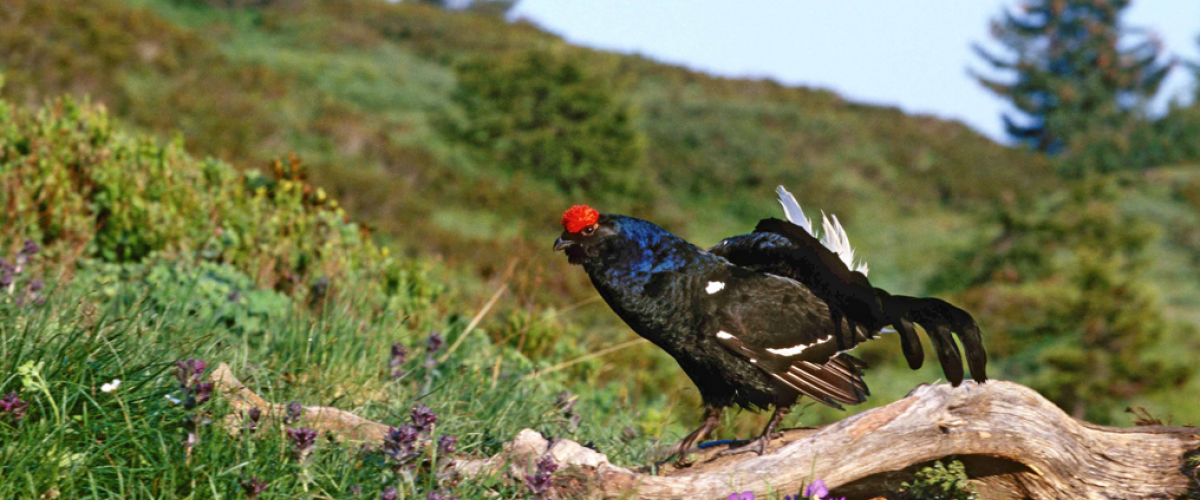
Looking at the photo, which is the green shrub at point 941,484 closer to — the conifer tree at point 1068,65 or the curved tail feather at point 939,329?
the curved tail feather at point 939,329

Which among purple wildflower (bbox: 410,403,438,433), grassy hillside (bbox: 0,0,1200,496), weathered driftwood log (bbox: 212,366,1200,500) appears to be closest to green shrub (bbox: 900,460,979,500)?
weathered driftwood log (bbox: 212,366,1200,500)

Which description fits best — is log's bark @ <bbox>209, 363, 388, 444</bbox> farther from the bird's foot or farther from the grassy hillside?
the bird's foot

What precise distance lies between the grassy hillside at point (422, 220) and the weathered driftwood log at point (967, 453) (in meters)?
0.59

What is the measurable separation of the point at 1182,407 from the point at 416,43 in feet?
74.1

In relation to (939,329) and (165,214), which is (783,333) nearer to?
(939,329)

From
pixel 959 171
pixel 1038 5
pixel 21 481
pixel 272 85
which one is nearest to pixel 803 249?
pixel 21 481

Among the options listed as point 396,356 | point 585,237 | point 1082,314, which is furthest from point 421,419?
point 1082,314

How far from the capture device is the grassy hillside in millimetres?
3666

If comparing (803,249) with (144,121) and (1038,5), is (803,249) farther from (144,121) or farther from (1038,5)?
(1038,5)

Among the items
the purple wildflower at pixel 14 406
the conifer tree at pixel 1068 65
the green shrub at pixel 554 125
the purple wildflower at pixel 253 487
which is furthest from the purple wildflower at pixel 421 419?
the conifer tree at pixel 1068 65

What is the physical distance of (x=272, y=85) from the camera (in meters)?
18.7

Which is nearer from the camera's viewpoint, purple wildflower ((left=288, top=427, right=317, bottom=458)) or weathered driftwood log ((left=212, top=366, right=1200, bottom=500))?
purple wildflower ((left=288, top=427, right=317, bottom=458))

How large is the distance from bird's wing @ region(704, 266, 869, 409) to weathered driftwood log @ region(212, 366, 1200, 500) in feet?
0.74

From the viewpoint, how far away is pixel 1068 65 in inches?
1662
